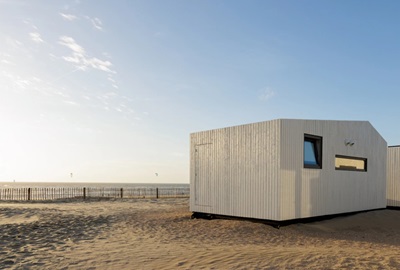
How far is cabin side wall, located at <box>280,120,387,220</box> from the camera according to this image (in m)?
11.5

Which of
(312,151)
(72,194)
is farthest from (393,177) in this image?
(72,194)

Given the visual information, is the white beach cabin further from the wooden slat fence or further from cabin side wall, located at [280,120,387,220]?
the wooden slat fence

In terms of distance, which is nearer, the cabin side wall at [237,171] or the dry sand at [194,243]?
the dry sand at [194,243]

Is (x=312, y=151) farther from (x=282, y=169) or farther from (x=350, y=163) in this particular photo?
(x=350, y=163)

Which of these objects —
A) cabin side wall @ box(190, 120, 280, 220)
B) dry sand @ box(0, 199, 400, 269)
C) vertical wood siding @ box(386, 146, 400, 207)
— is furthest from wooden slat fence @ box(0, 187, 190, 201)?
vertical wood siding @ box(386, 146, 400, 207)

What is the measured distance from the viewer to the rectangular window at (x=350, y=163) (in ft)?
45.2

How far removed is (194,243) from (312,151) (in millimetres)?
6174

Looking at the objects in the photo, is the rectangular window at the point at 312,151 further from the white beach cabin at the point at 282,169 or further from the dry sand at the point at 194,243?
the dry sand at the point at 194,243

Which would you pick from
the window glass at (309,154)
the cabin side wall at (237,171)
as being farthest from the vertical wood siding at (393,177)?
the cabin side wall at (237,171)

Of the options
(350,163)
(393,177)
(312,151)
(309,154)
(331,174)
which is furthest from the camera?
(393,177)

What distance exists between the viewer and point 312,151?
12.6m

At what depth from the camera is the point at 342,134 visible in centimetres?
1399

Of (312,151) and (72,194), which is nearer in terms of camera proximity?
(312,151)

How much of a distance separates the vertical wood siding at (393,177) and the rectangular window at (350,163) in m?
4.51
